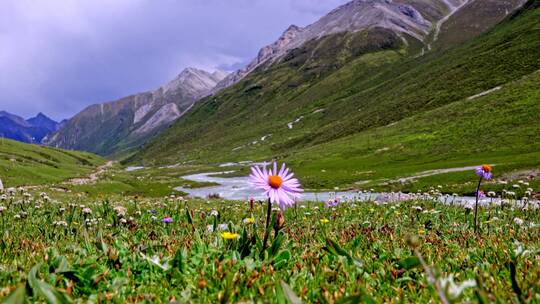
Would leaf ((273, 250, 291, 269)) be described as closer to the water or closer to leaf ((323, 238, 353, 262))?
leaf ((323, 238, 353, 262))

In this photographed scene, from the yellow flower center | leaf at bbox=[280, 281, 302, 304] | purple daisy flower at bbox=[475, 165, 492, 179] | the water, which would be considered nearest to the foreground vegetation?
leaf at bbox=[280, 281, 302, 304]

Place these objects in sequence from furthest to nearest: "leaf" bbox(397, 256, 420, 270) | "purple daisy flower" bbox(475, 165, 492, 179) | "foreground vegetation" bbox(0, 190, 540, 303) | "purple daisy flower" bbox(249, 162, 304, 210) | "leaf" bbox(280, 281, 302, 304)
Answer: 1. "purple daisy flower" bbox(475, 165, 492, 179)
2. "purple daisy flower" bbox(249, 162, 304, 210)
3. "leaf" bbox(397, 256, 420, 270)
4. "foreground vegetation" bbox(0, 190, 540, 303)
5. "leaf" bbox(280, 281, 302, 304)

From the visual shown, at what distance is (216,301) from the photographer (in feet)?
9.46

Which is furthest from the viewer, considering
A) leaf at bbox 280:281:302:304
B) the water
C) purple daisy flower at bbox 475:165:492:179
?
the water

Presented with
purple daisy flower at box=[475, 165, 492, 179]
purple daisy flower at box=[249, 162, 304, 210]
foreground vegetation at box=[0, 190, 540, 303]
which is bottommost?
foreground vegetation at box=[0, 190, 540, 303]

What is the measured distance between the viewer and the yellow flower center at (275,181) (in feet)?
13.3

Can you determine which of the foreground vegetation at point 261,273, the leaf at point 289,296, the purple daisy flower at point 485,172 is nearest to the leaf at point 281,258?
the foreground vegetation at point 261,273

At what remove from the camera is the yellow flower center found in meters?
4.06

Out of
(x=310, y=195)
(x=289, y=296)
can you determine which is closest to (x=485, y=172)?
(x=289, y=296)

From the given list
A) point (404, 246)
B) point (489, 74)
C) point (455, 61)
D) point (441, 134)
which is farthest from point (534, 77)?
point (404, 246)

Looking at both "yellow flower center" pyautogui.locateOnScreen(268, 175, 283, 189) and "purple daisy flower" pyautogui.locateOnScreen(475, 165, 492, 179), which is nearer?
"yellow flower center" pyautogui.locateOnScreen(268, 175, 283, 189)

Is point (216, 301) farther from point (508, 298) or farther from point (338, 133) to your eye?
point (338, 133)

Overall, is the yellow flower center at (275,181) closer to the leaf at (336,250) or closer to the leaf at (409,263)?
the leaf at (336,250)

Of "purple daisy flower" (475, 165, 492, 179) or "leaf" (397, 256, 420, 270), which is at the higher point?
"purple daisy flower" (475, 165, 492, 179)
